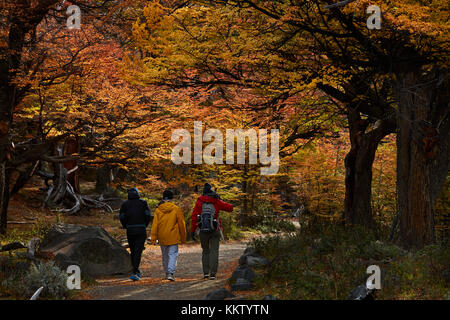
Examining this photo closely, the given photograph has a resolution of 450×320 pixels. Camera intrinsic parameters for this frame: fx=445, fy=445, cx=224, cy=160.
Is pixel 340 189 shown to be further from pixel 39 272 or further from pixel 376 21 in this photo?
pixel 39 272

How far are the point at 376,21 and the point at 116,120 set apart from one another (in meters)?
8.53

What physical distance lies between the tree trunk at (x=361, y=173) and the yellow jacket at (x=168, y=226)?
18.4 ft

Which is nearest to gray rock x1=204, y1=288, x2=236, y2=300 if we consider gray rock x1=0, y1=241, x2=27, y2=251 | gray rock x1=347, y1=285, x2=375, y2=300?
gray rock x1=347, y1=285, x2=375, y2=300

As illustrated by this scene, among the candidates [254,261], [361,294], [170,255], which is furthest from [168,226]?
[361,294]

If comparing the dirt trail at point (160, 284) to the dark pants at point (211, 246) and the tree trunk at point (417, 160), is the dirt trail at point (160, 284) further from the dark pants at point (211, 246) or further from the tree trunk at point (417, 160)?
the tree trunk at point (417, 160)

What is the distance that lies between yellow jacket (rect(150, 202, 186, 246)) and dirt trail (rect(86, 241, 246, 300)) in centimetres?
88

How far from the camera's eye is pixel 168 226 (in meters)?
9.09

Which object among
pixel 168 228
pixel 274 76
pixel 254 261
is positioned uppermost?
pixel 274 76

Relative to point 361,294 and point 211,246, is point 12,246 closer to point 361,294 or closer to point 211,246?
point 211,246

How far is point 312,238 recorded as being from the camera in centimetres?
1036

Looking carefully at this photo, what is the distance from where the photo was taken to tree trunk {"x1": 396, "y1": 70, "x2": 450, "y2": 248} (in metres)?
9.48

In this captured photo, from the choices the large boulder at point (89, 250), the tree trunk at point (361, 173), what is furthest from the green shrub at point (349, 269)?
the large boulder at point (89, 250)

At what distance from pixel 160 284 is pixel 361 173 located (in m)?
6.96

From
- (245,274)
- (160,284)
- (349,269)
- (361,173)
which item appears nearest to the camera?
(349,269)
